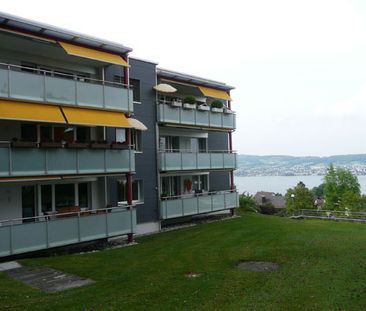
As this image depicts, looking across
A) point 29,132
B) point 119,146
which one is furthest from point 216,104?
point 29,132

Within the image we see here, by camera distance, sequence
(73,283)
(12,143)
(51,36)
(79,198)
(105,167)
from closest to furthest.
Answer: (73,283) → (12,143) → (51,36) → (105,167) → (79,198)

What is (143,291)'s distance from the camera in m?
11.6

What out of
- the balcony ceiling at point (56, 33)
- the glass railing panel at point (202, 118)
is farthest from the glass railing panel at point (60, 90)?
the glass railing panel at point (202, 118)

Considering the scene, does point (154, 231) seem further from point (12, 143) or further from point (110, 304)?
point (110, 304)

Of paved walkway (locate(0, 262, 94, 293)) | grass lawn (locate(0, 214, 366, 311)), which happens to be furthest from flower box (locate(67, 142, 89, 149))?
paved walkway (locate(0, 262, 94, 293))

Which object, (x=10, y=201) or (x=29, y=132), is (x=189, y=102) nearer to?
(x=29, y=132)

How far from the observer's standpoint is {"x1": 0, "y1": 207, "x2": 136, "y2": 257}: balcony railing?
16281mm

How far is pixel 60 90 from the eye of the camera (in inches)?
733

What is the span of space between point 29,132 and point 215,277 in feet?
37.6

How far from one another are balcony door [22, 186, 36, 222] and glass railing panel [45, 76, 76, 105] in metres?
4.32

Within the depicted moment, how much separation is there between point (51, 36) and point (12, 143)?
5.39m

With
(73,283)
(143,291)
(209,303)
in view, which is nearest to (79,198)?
(73,283)

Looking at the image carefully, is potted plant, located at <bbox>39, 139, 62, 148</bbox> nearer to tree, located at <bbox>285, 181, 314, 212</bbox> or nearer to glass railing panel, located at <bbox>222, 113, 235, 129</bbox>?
glass railing panel, located at <bbox>222, 113, 235, 129</bbox>

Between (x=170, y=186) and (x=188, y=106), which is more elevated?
(x=188, y=106)
